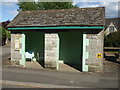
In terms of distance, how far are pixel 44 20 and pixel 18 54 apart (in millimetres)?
2968

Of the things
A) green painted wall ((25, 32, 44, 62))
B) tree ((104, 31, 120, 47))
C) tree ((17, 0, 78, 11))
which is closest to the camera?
green painted wall ((25, 32, 44, 62))

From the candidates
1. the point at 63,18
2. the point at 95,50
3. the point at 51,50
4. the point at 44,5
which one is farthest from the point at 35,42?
the point at 44,5

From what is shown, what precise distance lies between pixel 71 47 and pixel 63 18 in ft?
11.6

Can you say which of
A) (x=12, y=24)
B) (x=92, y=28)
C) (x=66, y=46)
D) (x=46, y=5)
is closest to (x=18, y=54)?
(x=12, y=24)

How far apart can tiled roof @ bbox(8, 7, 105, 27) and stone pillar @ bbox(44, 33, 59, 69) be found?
0.84 m

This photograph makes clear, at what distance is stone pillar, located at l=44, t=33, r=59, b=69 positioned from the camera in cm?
1157

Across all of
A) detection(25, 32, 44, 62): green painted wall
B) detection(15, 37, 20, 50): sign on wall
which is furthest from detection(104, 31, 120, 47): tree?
detection(15, 37, 20, 50): sign on wall

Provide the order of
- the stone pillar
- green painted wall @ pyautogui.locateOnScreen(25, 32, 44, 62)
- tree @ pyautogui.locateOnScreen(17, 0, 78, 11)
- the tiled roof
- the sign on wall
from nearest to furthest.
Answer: the tiled roof → the stone pillar → the sign on wall → green painted wall @ pyautogui.locateOnScreen(25, 32, 44, 62) → tree @ pyautogui.locateOnScreen(17, 0, 78, 11)

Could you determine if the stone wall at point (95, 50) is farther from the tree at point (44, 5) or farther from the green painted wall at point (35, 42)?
the tree at point (44, 5)

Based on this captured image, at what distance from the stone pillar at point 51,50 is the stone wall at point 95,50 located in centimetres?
199

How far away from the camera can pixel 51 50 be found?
11656 millimetres

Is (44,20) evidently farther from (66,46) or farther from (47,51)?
(66,46)

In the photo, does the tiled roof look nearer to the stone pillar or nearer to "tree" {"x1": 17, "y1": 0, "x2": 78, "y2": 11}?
the stone pillar

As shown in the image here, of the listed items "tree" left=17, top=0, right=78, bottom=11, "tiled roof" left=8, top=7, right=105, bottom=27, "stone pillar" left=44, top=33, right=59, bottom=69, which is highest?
"tree" left=17, top=0, right=78, bottom=11
